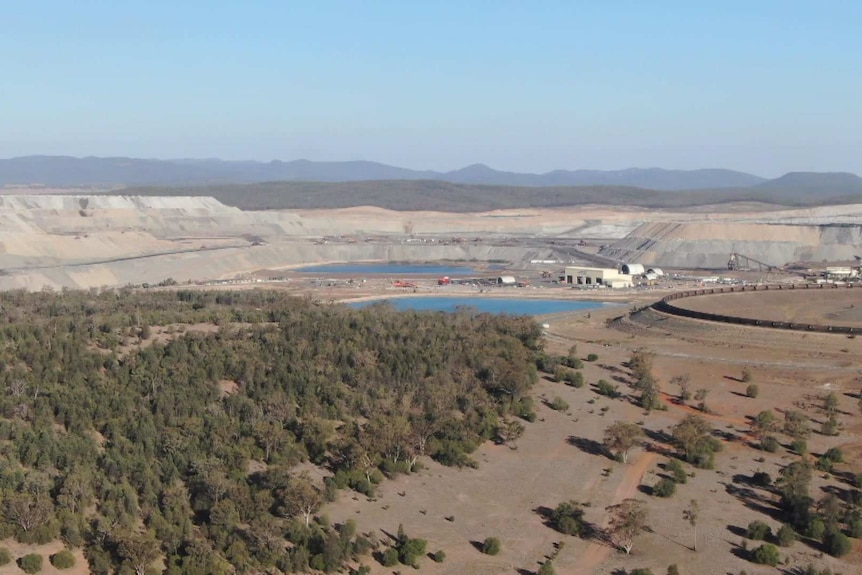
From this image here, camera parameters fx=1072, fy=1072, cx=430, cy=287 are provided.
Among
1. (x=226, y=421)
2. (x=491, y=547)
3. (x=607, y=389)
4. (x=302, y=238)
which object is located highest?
(x=226, y=421)

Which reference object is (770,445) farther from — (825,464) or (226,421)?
(226,421)

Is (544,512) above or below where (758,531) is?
below

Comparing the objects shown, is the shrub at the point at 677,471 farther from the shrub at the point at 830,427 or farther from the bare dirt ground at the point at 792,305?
the bare dirt ground at the point at 792,305

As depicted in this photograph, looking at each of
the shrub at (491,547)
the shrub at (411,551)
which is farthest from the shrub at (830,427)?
the shrub at (411,551)

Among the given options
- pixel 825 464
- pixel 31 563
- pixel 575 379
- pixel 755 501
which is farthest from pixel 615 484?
pixel 31 563

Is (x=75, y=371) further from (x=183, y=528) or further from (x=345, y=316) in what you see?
(x=345, y=316)
